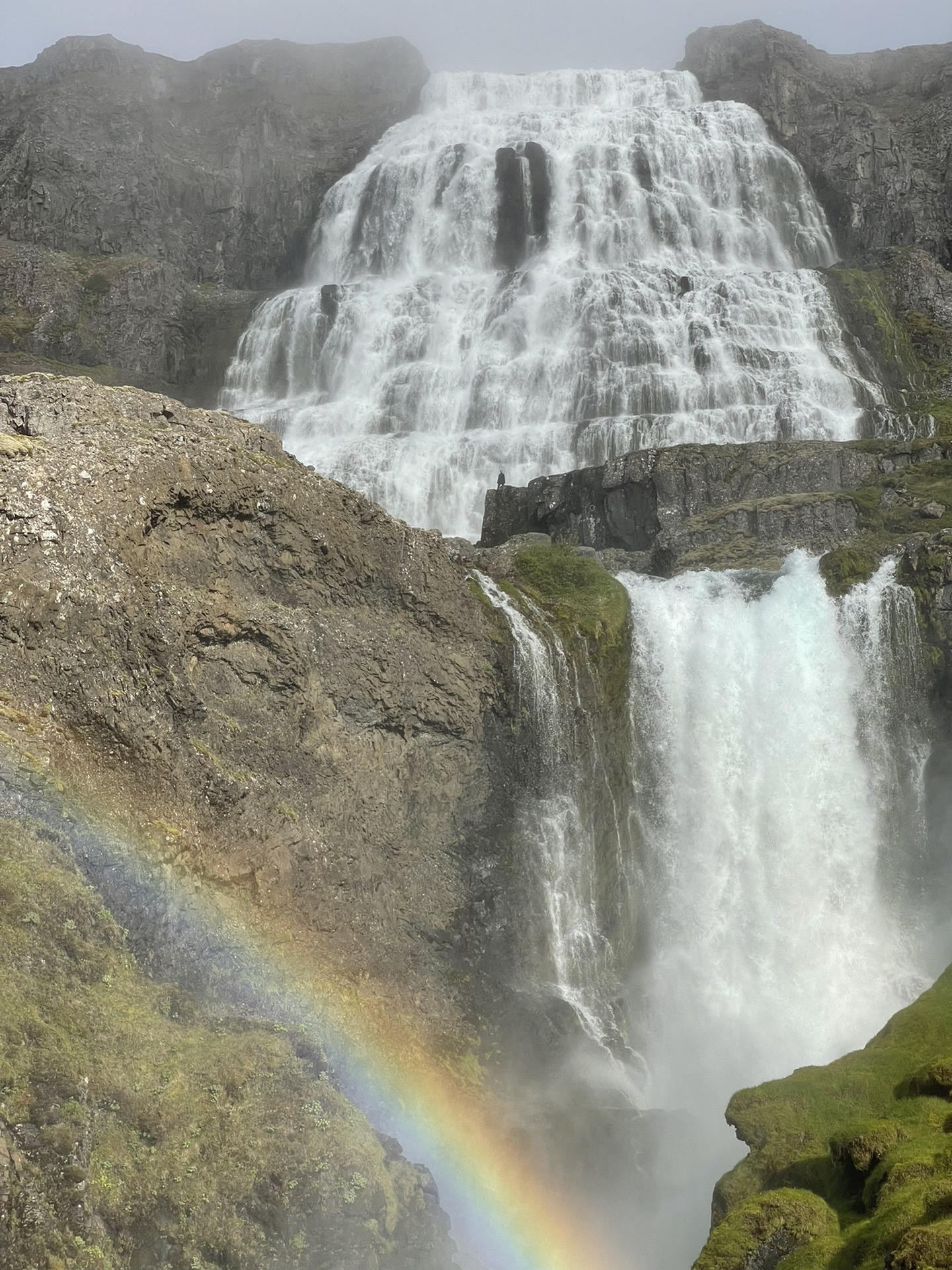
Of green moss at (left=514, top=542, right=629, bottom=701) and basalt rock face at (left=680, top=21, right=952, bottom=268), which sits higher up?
basalt rock face at (left=680, top=21, right=952, bottom=268)

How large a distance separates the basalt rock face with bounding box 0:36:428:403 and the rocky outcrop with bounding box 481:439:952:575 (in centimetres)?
2573

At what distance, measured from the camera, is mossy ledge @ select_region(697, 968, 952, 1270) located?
9969mm

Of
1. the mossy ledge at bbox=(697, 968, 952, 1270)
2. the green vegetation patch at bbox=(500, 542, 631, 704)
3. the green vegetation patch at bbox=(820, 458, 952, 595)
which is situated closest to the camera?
the mossy ledge at bbox=(697, 968, 952, 1270)

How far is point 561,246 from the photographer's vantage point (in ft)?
187

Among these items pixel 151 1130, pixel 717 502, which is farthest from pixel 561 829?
pixel 717 502

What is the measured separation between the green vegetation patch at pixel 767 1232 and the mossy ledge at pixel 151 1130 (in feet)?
15.5

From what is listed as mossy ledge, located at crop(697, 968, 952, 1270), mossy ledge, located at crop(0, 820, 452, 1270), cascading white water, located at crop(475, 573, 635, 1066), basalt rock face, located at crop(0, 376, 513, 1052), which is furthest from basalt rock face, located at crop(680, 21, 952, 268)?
mossy ledge, located at crop(0, 820, 452, 1270)

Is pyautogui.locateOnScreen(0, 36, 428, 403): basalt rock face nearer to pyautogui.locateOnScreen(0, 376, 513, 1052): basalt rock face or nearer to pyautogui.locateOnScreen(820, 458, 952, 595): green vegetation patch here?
pyautogui.locateOnScreen(820, 458, 952, 595): green vegetation patch

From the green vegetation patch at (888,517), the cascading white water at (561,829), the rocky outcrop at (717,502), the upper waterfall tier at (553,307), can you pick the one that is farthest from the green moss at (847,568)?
the upper waterfall tier at (553,307)

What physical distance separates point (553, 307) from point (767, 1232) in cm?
4515

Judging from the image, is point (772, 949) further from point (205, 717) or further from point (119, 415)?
point (119, 415)

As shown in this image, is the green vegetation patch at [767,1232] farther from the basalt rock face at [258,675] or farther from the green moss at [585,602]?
the green moss at [585,602]

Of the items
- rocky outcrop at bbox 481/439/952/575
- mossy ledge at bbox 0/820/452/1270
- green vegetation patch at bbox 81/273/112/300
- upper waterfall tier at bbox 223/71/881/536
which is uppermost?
green vegetation patch at bbox 81/273/112/300

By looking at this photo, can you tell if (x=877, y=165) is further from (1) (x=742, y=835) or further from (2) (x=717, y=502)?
(1) (x=742, y=835)
